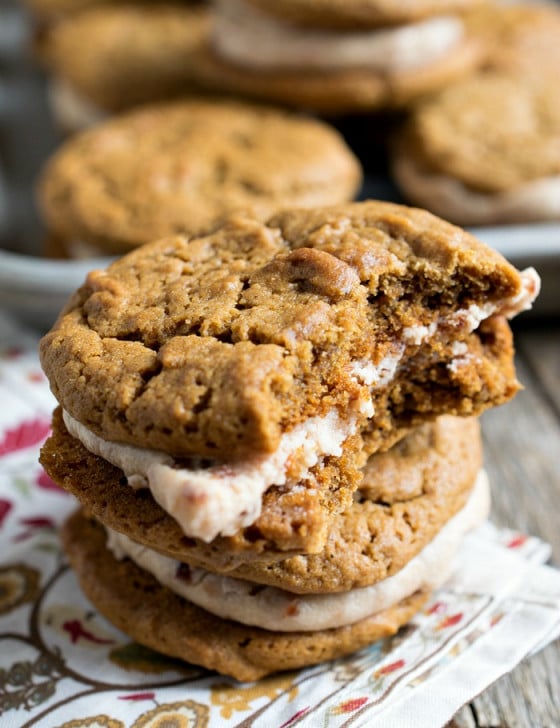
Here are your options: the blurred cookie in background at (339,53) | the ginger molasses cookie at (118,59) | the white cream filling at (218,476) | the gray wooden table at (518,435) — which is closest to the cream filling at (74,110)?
the ginger molasses cookie at (118,59)

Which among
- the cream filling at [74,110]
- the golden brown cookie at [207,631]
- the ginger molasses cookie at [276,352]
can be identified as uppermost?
the ginger molasses cookie at [276,352]

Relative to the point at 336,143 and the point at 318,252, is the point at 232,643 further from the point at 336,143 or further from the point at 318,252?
the point at 336,143

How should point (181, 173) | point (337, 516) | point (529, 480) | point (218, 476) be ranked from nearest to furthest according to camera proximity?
1. point (218, 476)
2. point (337, 516)
3. point (529, 480)
4. point (181, 173)

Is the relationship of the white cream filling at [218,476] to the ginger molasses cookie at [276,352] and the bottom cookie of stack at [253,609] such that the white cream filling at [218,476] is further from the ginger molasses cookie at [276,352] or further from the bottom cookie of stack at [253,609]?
the bottom cookie of stack at [253,609]

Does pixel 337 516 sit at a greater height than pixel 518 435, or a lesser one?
greater

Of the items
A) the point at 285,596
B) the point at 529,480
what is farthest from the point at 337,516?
the point at 529,480

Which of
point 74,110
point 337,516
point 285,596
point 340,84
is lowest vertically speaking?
point 74,110

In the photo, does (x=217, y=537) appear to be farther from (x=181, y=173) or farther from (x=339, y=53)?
(x=339, y=53)
